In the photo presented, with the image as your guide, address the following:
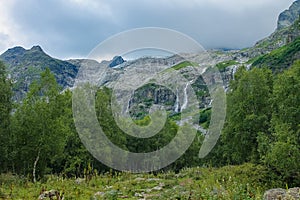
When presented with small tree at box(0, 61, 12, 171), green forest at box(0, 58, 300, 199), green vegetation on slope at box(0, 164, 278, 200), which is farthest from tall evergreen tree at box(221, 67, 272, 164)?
small tree at box(0, 61, 12, 171)

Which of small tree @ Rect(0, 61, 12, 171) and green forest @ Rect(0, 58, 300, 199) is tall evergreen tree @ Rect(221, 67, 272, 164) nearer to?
green forest @ Rect(0, 58, 300, 199)

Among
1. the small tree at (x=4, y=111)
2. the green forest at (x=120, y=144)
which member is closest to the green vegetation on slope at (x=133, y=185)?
the green forest at (x=120, y=144)

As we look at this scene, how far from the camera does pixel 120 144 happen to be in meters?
41.1

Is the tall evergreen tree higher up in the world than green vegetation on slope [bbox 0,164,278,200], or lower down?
higher up

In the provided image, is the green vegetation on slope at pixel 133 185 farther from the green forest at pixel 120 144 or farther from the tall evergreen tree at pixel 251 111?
the tall evergreen tree at pixel 251 111

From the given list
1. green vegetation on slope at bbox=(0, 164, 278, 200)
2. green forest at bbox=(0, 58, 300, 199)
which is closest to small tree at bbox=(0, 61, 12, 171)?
green forest at bbox=(0, 58, 300, 199)

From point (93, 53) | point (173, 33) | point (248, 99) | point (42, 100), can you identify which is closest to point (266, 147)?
point (248, 99)

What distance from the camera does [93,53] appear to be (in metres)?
21.9

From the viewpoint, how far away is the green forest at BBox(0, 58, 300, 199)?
67.0ft

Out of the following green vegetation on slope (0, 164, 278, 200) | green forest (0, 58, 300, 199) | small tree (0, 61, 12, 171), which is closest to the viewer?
green vegetation on slope (0, 164, 278, 200)

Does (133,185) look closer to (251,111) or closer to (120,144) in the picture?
(251,111)

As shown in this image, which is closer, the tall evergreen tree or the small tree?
the small tree

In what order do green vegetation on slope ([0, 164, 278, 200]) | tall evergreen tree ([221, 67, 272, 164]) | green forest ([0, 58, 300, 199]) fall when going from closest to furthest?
1. green vegetation on slope ([0, 164, 278, 200])
2. green forest ([0, 58, 300, 199])
3. tall evergreen tree ([221, 67, 272, 164])

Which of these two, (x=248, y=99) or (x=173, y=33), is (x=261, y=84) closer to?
(x=248, y=99)
